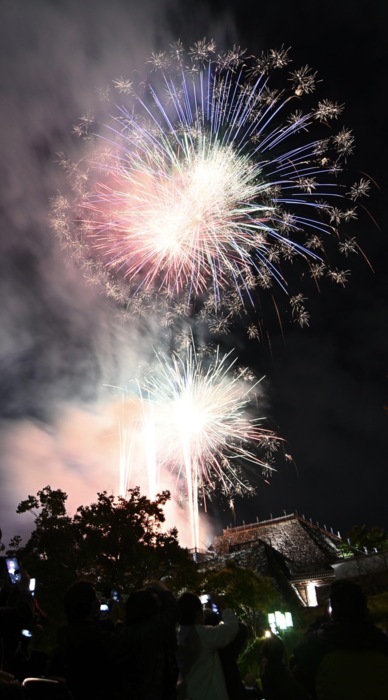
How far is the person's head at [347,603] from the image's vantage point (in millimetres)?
2686

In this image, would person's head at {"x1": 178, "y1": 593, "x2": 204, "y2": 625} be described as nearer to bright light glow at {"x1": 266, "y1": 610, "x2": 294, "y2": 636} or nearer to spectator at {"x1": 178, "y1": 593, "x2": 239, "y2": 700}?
spectator at {"x1": 178, "y1": 593, "x2": 239, "y2": 700}

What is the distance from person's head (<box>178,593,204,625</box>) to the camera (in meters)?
3.66

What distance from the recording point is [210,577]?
84.1 feet

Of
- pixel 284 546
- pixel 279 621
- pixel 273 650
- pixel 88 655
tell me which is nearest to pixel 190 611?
Result: pixel 88 655

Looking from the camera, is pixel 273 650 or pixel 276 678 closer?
pixel 276 678

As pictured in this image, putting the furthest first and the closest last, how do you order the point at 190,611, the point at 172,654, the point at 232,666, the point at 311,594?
the point at 311,594
the point at 232,666
the point at 190,611
the point at 172,654

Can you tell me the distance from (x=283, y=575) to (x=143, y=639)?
40759 millimetres

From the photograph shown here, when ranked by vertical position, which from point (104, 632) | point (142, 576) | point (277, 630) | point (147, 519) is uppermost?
point (147, 519)

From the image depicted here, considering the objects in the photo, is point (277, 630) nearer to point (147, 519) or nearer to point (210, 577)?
point (210, 577)

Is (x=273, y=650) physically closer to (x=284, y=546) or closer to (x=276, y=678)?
(x=276, y=678)

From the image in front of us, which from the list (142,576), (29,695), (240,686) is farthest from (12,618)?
(142,576)

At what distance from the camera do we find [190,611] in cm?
369

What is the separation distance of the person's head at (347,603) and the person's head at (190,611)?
1.32 meters

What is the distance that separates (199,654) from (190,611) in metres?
0.30
